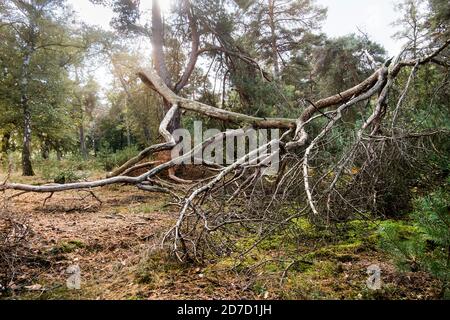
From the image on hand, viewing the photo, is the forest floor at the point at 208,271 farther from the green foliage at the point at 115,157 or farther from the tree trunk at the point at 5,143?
the tree trunk at the point at 5,143

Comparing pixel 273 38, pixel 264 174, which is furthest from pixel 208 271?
pixel 273 38

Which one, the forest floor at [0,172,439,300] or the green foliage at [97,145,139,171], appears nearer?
the forest floor at [0,172,439,300]

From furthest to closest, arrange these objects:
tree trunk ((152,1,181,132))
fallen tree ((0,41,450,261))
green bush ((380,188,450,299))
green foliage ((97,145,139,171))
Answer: green foliage ((97,145,139,171)) → tree trunk ((152,1,181,132)) → fallen tree ((0,41,450,261)) → green bush ((380,188,450,299))

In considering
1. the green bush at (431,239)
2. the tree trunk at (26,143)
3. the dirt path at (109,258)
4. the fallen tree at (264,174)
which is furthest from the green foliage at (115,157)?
the green bush at (431,239)

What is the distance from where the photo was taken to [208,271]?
235 centimetres

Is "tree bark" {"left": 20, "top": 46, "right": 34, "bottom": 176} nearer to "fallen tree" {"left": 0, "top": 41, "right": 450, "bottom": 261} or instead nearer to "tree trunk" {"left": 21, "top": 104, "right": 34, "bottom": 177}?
"tree trunk" {"left": 21, "top": 104, "right": 34, "bottom": 177}

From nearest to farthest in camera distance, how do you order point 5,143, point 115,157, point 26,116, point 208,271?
1. point 208,271
2. point 115,157
3. point 26,116
4. point 5,143

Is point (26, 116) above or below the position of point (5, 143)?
above

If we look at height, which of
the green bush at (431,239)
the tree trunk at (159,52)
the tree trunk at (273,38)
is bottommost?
the green bush at (431,239)

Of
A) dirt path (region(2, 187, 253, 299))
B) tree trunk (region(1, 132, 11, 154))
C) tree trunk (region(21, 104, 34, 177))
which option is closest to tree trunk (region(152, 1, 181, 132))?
dirt path (region(2, 187, 253, 299))

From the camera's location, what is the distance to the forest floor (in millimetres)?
1983

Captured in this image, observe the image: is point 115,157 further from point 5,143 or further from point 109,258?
point 5,143

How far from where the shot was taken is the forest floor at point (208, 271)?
1.98 m
